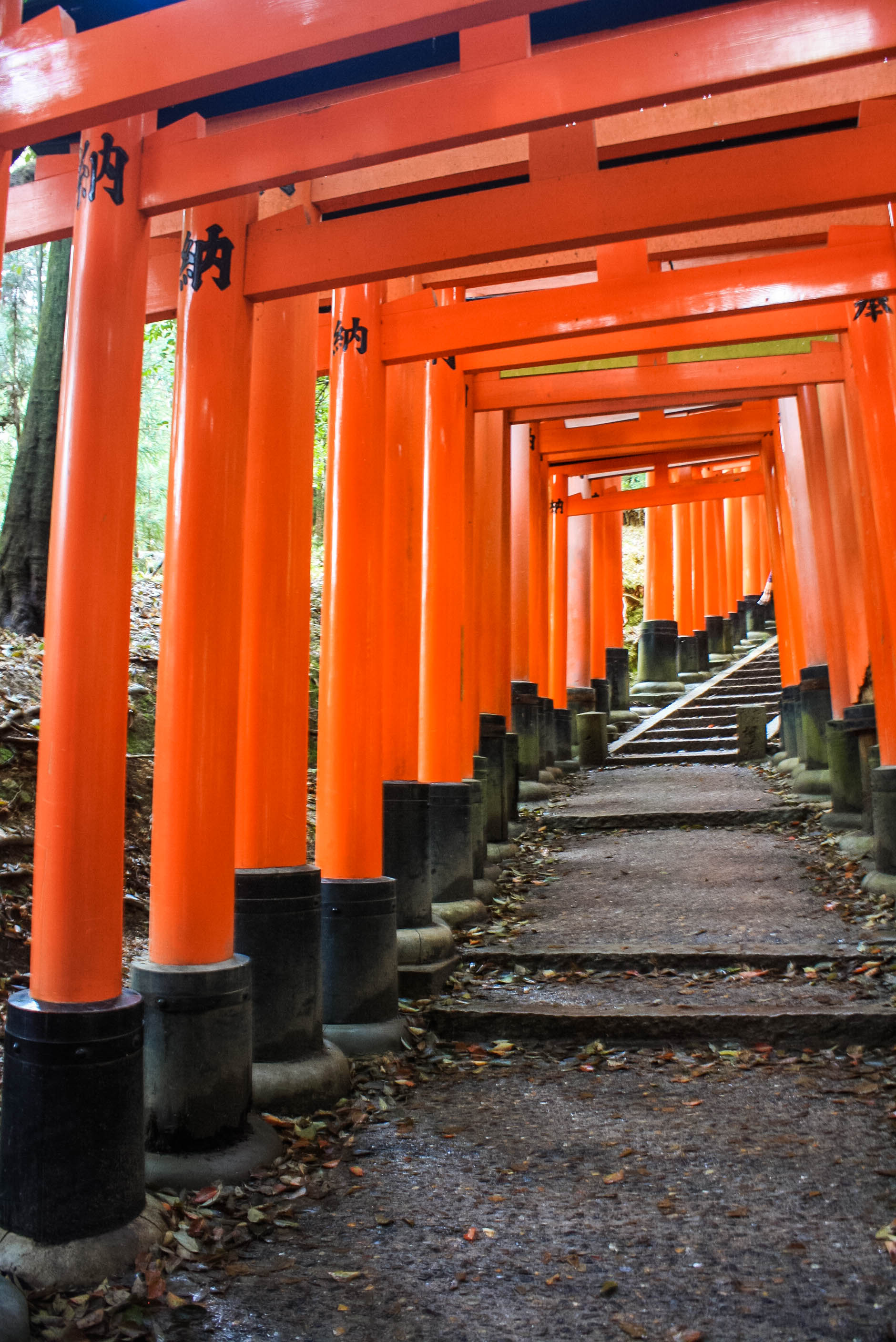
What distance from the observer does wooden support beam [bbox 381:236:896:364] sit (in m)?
5.00

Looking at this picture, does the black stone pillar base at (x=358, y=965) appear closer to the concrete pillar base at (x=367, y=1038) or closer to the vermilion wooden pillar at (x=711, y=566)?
the concrete pillar base at (x=367, y=1038)

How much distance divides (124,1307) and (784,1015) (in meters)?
3.25

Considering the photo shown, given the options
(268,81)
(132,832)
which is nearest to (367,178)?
(268,81)

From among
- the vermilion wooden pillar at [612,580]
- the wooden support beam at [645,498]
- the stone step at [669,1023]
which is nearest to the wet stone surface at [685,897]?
the stone step at [669,1023]

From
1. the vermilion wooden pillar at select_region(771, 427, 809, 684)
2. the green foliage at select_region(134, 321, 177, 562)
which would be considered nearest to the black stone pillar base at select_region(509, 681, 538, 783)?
the vermilion wooden pillar at select_region(771, 427, 809, 684)

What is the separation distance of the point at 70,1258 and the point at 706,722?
45.8 feet

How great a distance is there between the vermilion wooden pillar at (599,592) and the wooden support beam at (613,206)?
12.8 m

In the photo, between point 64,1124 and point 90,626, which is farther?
point 90,626

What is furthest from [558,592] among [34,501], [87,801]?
[87,801]

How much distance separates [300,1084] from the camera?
4277 mm

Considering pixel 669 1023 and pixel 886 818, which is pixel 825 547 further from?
pixel 669 1023

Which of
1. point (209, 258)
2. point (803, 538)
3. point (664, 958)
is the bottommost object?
point (664, 958)

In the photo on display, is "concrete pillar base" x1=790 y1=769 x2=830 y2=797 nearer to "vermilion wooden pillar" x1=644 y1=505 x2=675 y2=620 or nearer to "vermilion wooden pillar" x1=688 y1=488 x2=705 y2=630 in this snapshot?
"vermilion wooden pillar" x1=644 y1=505 x2=675 y2=620

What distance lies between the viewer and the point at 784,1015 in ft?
16.5
